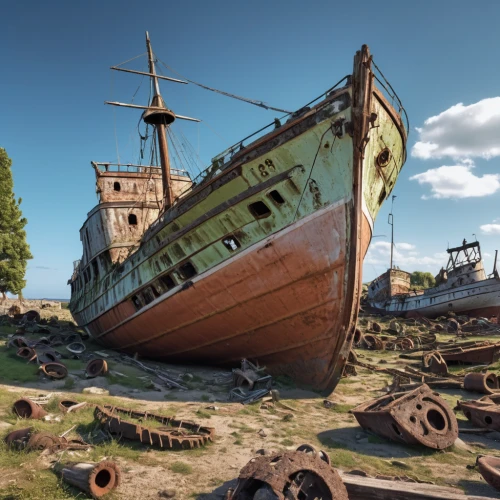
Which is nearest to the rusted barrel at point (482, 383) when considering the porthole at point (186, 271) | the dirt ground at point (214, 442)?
the dirt ground at point (214, 442)

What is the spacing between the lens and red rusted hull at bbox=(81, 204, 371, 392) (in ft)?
27.8

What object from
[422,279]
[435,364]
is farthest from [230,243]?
[422,279]

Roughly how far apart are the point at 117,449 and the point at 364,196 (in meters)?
7.23

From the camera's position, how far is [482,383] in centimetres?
845

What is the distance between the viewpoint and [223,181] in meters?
9.22

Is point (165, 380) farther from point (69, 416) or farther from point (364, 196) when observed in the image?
point (364, 196)

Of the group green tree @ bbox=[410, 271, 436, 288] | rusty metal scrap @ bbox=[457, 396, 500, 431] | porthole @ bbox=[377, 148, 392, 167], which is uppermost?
green tree @ bbox=[410, 271, 436, 288]

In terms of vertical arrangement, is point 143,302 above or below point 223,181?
below

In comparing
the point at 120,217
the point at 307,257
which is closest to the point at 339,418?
the point at 307,257

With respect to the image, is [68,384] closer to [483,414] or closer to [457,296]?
[483,414]

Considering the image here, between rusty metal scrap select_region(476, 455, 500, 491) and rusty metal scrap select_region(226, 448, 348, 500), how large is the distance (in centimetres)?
186

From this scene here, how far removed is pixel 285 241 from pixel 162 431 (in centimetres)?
481

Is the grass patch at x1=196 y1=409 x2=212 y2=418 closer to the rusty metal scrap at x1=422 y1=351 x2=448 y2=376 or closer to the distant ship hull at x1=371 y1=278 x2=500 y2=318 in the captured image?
the rusty metal scrap at x1=422 y1=351 x2=448 y2=376

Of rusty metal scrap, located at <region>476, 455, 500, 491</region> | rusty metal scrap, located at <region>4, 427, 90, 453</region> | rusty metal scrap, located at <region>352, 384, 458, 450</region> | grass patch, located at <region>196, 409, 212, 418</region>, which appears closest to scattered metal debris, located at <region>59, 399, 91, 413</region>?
rusty metal scrap, located at <region>4, 427, 90, 453</region>
